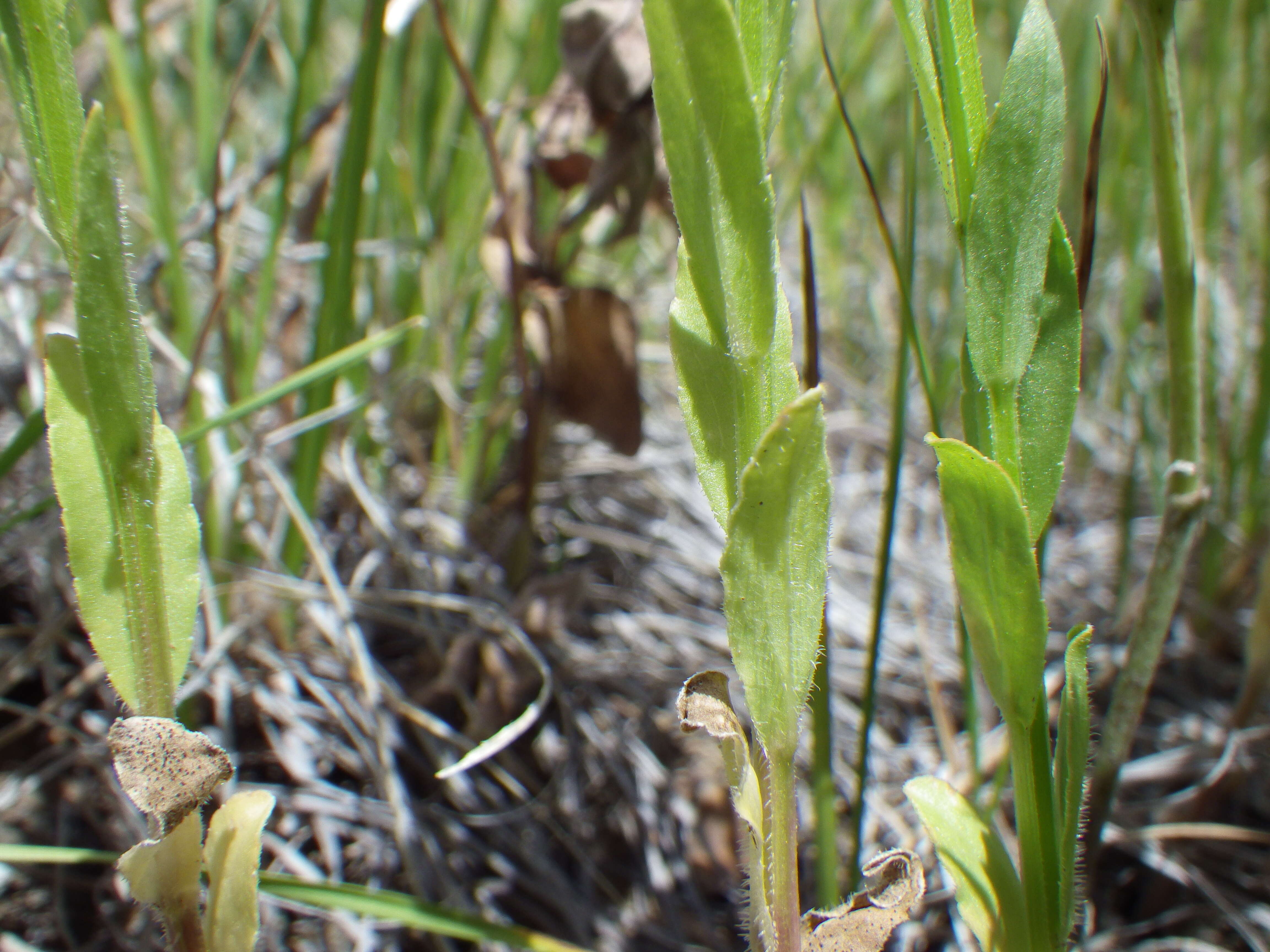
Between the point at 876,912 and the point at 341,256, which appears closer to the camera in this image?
the point at 876,912

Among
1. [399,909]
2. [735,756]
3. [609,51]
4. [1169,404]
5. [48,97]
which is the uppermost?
[609,51]

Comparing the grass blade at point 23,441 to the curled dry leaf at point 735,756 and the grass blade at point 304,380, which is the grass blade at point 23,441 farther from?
the curled dry leaf at point 735,756

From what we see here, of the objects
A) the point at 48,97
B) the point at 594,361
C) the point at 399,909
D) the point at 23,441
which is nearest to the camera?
the point at 48,97

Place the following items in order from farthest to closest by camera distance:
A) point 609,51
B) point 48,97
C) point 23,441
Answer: point 609,51
point 23,441
point 48,97

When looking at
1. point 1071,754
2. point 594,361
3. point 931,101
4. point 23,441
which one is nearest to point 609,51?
point 594,361

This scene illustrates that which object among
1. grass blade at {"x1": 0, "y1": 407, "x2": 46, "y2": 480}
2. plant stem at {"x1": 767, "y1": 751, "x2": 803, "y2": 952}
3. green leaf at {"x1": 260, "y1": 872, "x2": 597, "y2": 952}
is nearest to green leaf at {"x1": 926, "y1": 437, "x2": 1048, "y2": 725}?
plant stem at {"x1": 767, "y1": 751, "x2": 803, "y2": 952}

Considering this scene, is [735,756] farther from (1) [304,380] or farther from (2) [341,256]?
(2) [341,256]

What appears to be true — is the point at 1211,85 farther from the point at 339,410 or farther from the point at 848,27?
the point at 339,410
